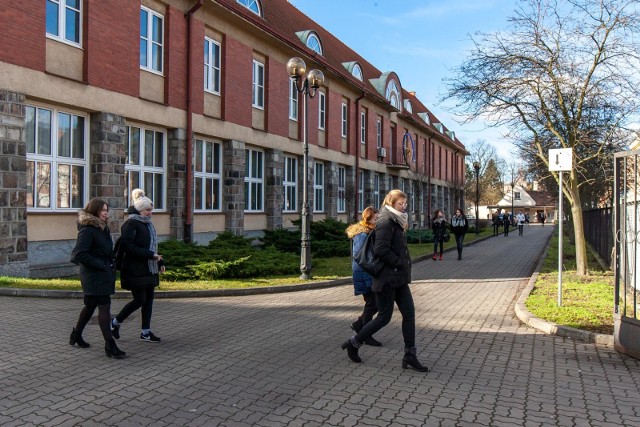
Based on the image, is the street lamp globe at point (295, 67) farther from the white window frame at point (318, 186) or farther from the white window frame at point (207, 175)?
the white window frame at point (318, 186)

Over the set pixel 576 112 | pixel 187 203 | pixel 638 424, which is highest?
pixel 576 112

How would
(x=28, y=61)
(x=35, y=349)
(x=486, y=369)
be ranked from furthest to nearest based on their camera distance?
(x=28, y=61)
(x=35, y=349)
(x=486, y=369)

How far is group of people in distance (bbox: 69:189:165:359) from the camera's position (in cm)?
616

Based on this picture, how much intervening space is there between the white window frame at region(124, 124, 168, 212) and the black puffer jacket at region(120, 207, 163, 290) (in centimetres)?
920

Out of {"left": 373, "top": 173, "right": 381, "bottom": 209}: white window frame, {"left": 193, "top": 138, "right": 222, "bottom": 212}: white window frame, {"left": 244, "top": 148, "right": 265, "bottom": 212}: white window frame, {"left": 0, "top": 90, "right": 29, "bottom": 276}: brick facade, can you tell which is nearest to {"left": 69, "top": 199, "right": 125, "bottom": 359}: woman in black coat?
{"left": 0, "top": 90, "right": 29, "bottom": 276}: brick facade

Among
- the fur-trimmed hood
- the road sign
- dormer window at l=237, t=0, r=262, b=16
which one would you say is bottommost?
the fur-trimmed hood

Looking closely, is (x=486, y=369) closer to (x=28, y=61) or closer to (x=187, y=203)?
(x=28, y=61)

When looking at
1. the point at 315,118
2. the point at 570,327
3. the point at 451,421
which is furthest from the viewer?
the point at 315,118

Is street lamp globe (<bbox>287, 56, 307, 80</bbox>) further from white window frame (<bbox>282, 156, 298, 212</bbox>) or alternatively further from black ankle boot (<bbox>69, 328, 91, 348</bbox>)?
white window frame (<bbox>282, 156, 298, 212</bbox>)

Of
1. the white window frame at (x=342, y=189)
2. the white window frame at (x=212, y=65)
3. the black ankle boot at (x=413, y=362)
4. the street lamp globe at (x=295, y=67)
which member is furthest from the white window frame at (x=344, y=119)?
the black ankle boot at (x=413, y=362)

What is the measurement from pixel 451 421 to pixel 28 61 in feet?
39.0

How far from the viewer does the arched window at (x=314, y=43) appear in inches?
1049

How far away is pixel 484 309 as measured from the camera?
32.5 ft

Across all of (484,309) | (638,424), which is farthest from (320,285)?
(638,424)
